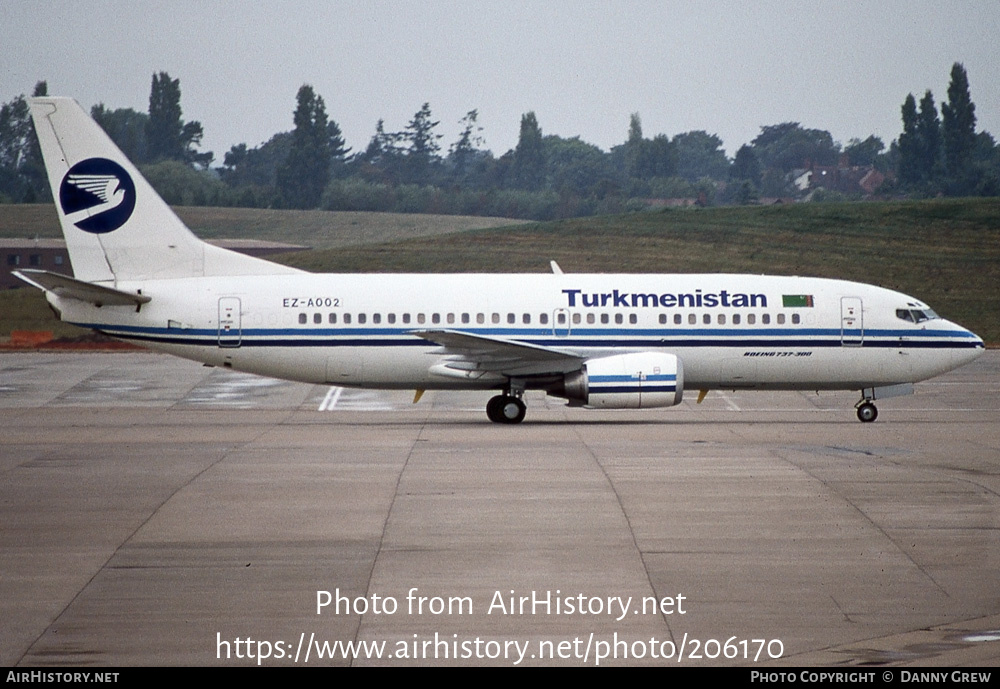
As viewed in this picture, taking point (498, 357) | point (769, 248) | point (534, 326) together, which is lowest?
point (769, 248)

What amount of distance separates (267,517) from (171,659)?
6.30m

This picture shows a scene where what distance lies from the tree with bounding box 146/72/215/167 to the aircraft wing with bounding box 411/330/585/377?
15158 centimetres

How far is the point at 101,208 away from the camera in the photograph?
29594mm

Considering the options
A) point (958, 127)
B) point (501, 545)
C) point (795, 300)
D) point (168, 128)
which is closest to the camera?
point (501, 545)

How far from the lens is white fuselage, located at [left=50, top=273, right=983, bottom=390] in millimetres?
29469

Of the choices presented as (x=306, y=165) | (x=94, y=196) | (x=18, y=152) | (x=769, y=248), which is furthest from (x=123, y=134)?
(x=94, y=196)

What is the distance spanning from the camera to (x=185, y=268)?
30094 mm

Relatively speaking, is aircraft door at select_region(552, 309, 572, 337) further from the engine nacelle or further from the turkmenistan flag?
the turkmenistan flag

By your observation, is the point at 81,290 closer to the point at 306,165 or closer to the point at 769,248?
the point at 769,248

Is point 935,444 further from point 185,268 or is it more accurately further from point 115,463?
point 185,268

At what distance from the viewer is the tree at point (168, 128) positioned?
577 feet

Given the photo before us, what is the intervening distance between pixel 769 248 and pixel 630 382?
195 feet

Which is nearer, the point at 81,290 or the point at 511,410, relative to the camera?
the point at 81,290

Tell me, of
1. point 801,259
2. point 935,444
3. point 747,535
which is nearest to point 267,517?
point 747,535
